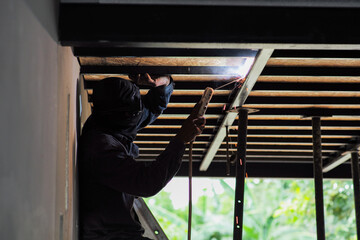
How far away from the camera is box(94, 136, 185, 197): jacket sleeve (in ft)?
12.2

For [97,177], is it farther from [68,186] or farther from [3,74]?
[3,74]

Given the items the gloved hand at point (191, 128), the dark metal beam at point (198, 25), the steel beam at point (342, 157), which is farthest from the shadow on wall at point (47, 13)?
the steel beam at point (342, 157)

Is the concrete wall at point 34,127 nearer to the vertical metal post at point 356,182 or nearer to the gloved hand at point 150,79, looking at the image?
the gloved hand at point 150,79

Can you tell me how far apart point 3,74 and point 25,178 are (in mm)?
554

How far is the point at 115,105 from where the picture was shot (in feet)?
13.7

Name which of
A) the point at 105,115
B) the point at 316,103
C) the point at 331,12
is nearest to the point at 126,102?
the point at 105,115

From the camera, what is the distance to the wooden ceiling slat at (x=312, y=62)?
4.95 metres

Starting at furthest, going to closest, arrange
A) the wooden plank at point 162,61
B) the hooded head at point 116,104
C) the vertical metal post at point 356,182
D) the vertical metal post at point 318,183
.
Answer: the vertical metal post at point 356,182, the vertical metal post at point 318,183, the wooden plank at point 162,61, the hooded head at point 116,104

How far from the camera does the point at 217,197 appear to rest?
89.7ft

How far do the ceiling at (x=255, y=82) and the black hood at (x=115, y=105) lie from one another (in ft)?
1.00

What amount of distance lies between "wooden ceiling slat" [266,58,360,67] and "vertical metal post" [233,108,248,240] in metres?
0.77

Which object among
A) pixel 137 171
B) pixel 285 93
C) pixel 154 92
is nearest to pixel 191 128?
pixel 137 171

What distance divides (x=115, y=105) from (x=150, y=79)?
747mm

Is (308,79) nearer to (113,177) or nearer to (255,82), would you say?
(255,82)
